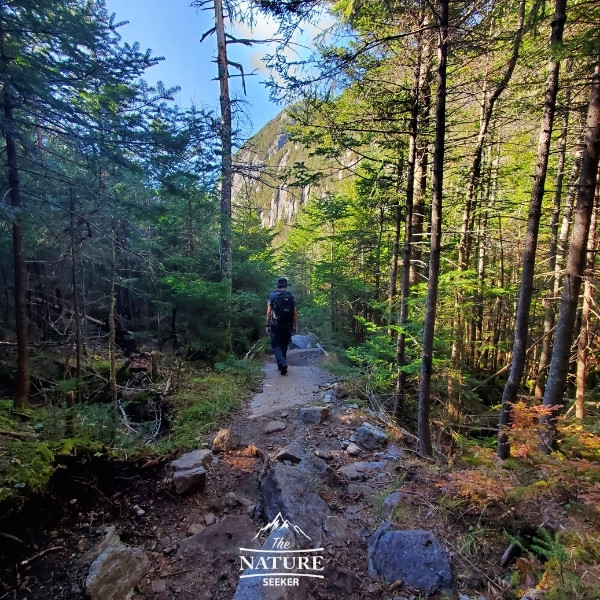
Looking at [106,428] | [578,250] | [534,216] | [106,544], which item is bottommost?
[106,544]

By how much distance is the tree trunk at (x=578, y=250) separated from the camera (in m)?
4.52

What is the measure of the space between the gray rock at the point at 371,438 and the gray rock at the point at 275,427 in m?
1.22

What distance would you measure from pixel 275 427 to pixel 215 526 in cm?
239

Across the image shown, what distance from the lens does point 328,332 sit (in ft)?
51.1

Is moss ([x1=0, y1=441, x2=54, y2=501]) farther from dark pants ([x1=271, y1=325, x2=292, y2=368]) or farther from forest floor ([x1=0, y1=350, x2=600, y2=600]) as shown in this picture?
dark pants ([x1=271, y1=325, x2=292, y2=368])

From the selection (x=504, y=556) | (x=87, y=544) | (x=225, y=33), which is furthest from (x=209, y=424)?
(x=225, y=33)

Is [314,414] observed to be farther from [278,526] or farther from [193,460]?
[278,526]

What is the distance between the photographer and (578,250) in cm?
472

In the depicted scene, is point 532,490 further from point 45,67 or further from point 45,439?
point 45,67

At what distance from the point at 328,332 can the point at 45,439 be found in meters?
13.0

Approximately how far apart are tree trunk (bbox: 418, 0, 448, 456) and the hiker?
13.1ft

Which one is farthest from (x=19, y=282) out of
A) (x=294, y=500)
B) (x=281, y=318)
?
(x=294, y=500)

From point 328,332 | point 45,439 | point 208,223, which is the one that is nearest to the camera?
point 45,439

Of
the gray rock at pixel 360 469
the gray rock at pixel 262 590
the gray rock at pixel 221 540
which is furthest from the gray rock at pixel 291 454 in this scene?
the gray rock at pixel 262 590
